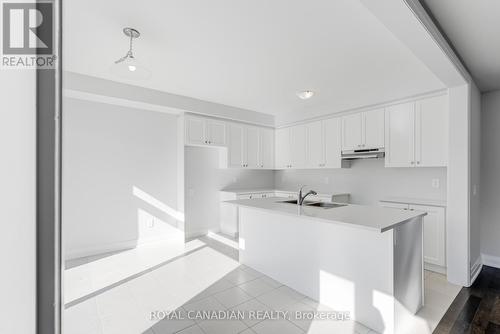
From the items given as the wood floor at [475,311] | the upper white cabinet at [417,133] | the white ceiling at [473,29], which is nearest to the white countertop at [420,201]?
the upper white cabinet at [417,133]

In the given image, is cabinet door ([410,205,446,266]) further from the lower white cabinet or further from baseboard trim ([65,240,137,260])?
baseboard trim ([65,240,137,260])

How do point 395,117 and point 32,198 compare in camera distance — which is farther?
point 395,117

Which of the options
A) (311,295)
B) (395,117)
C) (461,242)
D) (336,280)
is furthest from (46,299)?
(395,117)

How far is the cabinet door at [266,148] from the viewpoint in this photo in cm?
557

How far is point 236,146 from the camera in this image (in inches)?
200

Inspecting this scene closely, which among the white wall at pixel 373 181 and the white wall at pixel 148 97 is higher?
the white wall at pixel 148 97

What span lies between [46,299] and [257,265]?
→ 3.03 metres

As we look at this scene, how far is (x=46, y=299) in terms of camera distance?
0.40 meters

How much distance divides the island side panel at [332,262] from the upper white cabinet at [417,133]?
83.0 inches

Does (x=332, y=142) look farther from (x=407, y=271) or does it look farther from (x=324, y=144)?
(x=407, y=271)

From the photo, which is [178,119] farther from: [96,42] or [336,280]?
[336,280]

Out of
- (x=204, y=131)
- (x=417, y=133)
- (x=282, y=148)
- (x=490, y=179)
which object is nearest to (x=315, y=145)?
(x=282, y=148)

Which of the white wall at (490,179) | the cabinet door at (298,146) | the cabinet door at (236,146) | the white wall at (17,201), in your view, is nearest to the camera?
the white wall at (17,201)

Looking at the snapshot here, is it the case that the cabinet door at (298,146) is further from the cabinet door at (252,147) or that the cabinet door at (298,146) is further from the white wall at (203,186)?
the white wall at (203,186)
